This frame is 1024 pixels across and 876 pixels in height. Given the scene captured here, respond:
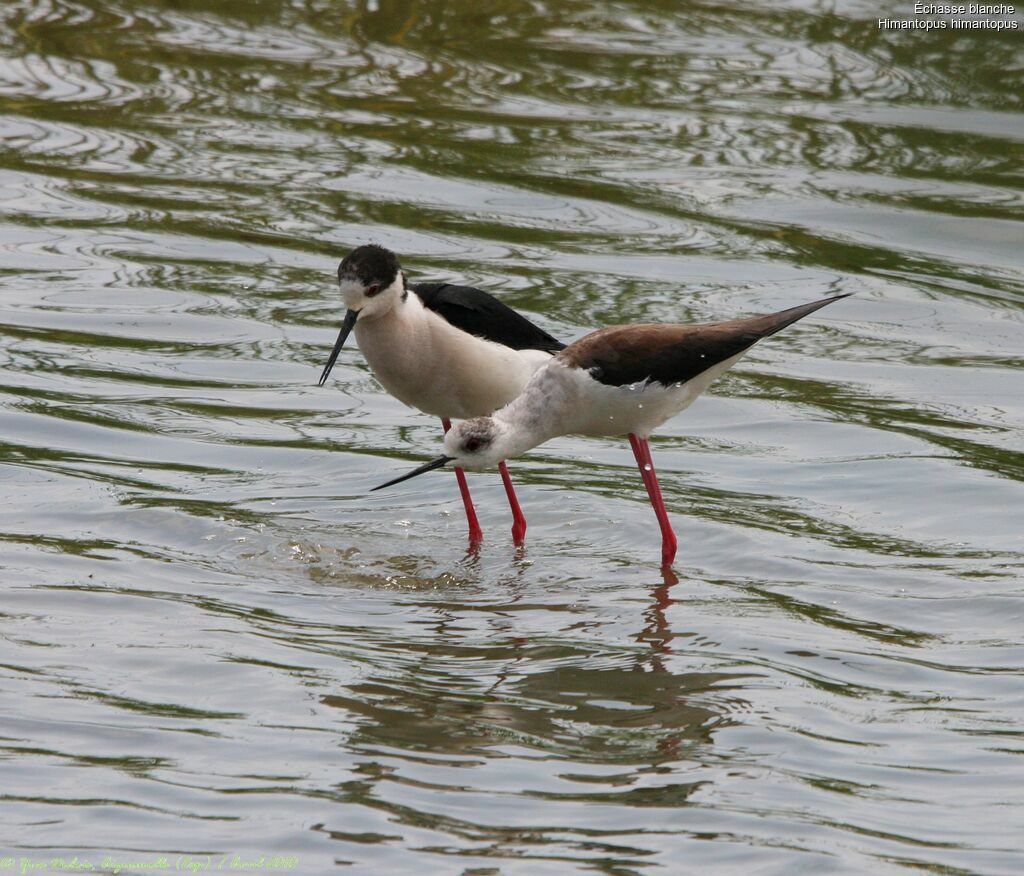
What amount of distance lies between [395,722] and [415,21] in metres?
12.3

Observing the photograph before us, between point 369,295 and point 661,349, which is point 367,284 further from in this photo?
point 661,349

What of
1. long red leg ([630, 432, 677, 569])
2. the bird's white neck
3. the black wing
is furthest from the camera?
the black wing

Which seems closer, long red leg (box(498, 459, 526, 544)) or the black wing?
long red leg (box(498, 459, 526, 544))

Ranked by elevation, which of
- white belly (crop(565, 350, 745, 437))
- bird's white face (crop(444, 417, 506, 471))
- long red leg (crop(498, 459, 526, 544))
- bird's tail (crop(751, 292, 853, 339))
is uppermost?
bird's tail (crop(751, 292, 853, 339))

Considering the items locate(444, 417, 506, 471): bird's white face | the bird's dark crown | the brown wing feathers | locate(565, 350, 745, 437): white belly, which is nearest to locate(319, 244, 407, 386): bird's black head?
the bird's dark crown

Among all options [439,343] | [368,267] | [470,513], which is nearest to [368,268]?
[368,267]

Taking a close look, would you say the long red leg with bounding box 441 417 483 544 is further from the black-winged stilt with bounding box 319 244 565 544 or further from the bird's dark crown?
the bird's dark crown

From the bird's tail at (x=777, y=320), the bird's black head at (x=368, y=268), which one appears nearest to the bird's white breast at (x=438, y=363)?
the bird's black head at (x=368, y=268)

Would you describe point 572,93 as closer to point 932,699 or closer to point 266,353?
point 266,353

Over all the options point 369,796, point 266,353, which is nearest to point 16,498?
point 266,353

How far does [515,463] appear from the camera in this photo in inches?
373

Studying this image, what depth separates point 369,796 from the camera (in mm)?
5016

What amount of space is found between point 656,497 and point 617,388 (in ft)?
1.92

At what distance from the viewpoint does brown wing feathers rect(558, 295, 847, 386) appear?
25.2 ft
